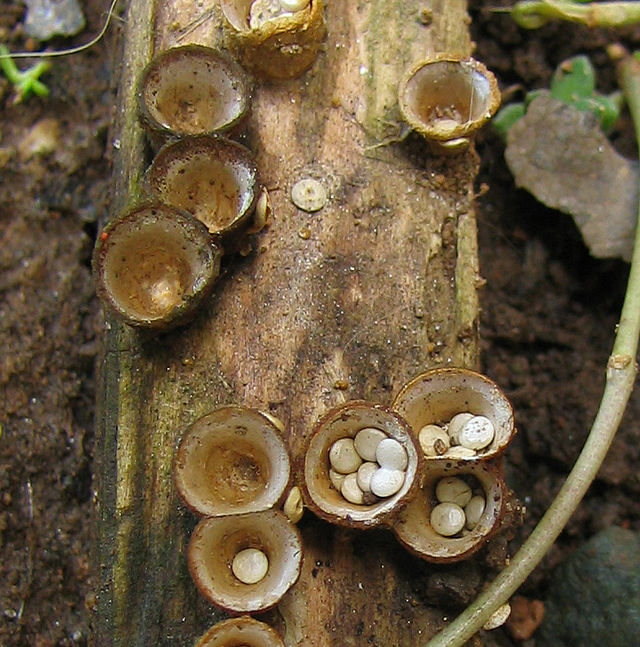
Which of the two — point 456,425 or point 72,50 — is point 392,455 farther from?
point 72,50

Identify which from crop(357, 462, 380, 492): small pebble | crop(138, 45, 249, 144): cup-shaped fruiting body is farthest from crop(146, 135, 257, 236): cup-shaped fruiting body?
crop(357, 462, 380, 492): small pebble

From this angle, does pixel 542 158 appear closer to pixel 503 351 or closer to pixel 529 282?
pixel 529 282

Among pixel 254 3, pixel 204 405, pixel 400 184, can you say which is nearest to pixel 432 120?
pixel 400 184

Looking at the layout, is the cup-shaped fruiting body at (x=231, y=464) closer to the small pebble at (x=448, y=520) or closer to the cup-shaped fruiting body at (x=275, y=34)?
the small pebble at (x=448, y=520)

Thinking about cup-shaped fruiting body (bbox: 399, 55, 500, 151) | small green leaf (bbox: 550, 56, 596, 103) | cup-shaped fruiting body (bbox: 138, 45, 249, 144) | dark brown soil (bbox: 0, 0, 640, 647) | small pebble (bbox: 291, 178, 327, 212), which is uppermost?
cup-shaped fruiting body (bbox: 138, 45, 249, 144)

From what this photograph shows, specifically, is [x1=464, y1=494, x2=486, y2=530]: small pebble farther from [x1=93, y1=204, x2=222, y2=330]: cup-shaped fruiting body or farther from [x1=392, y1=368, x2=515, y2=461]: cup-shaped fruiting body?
[x1=93, y1=204, x2=222, y2=330]: cup-shaped fruiting body
